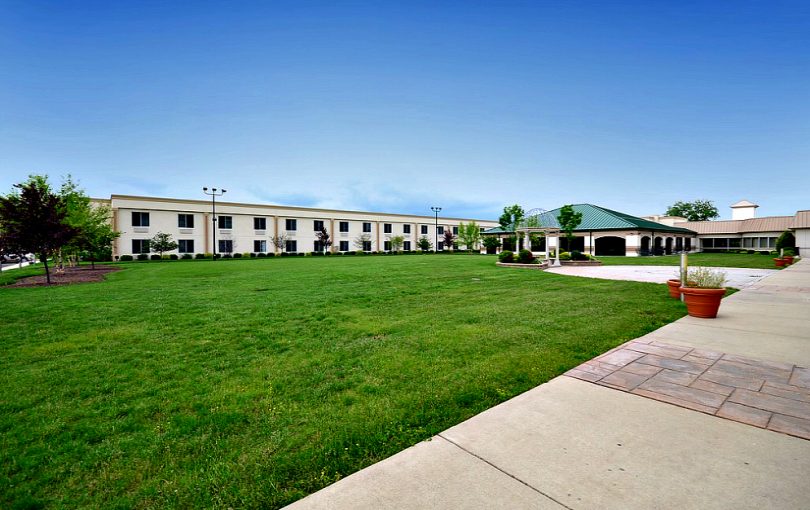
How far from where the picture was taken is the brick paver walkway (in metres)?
3.41

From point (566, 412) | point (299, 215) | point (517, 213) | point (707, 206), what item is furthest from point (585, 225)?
point (707, 206)

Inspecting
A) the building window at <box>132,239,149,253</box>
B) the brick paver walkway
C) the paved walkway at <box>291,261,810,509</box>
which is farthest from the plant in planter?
the building window at <box>132,239,149,253</box>

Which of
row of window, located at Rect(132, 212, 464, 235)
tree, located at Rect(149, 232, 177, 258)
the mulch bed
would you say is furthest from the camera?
row of window, located at Rect(132, 212, 464, 235)

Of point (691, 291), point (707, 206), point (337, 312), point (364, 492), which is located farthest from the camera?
point (707, 206)

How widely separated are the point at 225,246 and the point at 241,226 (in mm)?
3537

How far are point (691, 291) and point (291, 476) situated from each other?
870 cm

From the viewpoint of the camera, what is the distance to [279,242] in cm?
5350

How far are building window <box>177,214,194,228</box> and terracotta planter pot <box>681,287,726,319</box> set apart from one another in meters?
52.7

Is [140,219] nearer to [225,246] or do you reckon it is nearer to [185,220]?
[185,220]

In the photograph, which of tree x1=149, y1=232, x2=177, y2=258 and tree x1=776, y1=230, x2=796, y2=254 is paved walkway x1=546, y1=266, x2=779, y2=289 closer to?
tree x1=776, y1=230, x2=796, y2=254

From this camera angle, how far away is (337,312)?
8844mm

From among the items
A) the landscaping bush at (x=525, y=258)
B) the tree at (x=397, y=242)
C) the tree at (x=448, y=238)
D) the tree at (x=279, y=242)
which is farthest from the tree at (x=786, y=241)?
the tree at (x=279, y=242)

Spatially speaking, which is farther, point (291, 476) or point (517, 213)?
point (517, 213)

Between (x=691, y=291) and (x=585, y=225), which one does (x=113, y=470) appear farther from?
(x=585, y=225)
